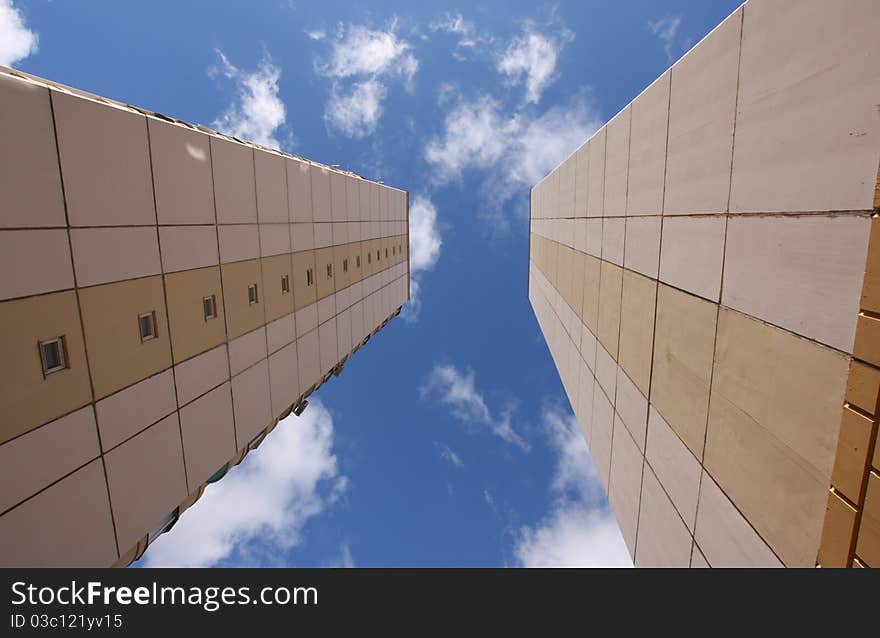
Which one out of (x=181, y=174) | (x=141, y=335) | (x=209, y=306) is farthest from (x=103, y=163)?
(x=209, y=306)

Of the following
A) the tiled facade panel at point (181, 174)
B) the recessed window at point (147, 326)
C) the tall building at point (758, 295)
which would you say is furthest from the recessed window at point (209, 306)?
the tall building at point (758, 295)

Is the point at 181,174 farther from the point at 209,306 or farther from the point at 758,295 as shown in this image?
the point at 758,295

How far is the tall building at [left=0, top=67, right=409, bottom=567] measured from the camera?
7711mm

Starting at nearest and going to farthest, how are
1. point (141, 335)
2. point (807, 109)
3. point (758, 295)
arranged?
point (807, 109)
point (758, 295)
point (141, 335)

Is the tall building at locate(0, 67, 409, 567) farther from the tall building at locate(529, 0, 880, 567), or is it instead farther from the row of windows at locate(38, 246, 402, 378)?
the tall building at locate(529, 0, 880, 567)

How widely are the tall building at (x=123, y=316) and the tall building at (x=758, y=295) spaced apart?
481 inches

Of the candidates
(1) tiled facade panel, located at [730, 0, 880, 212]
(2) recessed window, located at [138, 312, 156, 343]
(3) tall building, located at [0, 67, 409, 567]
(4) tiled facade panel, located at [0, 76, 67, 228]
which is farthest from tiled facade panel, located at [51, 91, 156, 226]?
(1) tiled facade panel, located at [730, 0, 880, 212]

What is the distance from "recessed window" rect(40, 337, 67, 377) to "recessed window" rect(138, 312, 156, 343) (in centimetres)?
202

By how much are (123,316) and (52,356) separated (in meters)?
1.82

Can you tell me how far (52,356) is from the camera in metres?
8.28

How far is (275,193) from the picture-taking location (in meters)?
17.2
